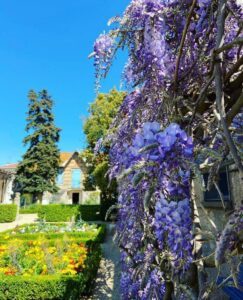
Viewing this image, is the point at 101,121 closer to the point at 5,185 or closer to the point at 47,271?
the point at 47,271

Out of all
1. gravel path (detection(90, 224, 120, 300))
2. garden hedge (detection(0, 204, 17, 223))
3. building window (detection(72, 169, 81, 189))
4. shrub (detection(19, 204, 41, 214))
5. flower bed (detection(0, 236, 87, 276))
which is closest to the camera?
gravel path (detection(90, 224, 120, 300))

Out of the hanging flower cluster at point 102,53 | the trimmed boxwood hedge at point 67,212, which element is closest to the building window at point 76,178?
the trimmed boxwood hedge at point 67,212

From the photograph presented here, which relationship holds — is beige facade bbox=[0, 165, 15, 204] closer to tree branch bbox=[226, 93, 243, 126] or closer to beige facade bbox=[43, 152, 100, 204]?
beige facade bbox=[43, 152, 100, 204]

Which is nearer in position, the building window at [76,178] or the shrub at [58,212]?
the shrub at [58,212]

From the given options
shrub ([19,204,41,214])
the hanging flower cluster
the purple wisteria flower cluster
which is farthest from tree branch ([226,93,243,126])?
shrub ([19,204,41,214])

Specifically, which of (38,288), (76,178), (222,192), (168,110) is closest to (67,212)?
(76,178)

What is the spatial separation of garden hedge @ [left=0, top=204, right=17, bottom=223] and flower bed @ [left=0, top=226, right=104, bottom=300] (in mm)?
13518

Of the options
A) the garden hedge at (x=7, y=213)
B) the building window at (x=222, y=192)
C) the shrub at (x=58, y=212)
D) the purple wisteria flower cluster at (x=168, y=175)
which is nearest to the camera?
the purple wisteria flower cluster at (x=168, y=175)

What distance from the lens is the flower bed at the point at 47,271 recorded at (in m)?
5.26

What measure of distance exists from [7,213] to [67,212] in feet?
14.4

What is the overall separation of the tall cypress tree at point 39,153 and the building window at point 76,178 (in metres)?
4.34

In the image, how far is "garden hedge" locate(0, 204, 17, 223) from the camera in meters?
22.0

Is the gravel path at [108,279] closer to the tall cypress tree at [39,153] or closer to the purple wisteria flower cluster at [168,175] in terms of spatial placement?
the purple wisteria flower cluster at [168,175]

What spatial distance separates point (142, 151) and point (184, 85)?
957 mm
